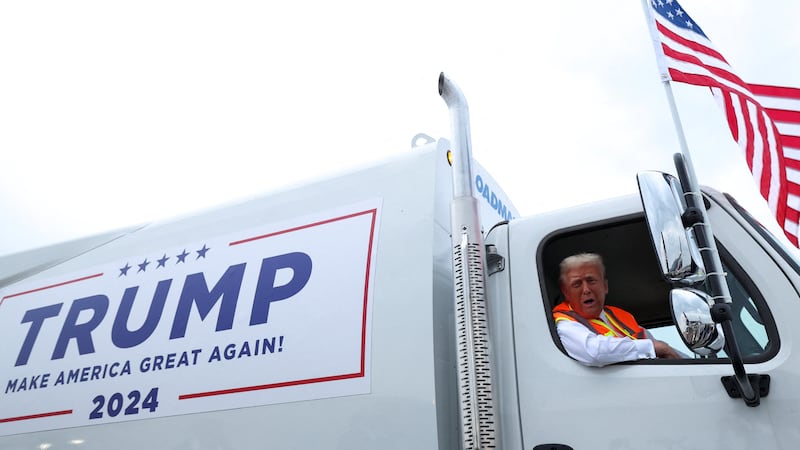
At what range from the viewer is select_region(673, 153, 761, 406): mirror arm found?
1.92 meters

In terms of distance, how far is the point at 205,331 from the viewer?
293 centimetres

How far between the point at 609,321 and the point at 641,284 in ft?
2.76

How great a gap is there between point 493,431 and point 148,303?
6.16ft

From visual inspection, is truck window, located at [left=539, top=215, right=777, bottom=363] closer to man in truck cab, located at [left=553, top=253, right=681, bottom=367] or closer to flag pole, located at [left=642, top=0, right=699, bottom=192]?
man in truck cab, located at [left=553, top=253, right=681, bottom=367]

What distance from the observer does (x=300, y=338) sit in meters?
2.68

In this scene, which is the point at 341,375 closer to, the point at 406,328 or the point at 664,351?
Result: the point at 406,328

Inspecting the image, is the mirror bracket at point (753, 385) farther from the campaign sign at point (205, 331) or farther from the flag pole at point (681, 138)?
the campaign sign at point (205, 331)

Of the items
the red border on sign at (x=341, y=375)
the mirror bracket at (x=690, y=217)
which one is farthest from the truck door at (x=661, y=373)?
the red border on sign at (x=341, y=375)

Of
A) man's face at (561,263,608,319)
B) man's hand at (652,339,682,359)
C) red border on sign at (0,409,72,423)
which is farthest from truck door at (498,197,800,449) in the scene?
red border on sign at (0,409,72,423)

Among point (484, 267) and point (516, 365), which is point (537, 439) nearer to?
point (516, 365)

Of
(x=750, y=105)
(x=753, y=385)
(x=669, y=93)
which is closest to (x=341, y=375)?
(x=753, y=385)

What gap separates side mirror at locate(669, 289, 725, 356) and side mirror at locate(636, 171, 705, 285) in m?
0.06

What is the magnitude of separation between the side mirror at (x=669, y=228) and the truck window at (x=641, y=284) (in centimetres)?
27

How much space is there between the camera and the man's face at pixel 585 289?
2.81m
